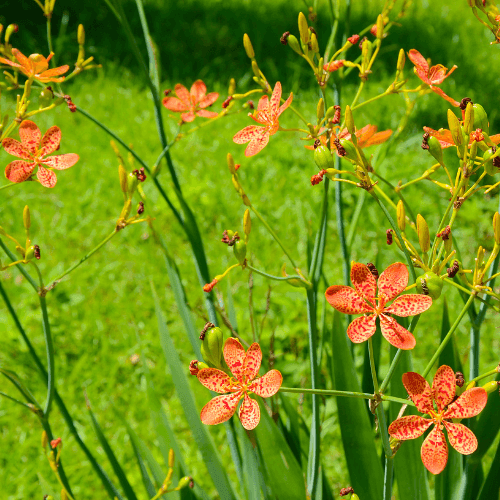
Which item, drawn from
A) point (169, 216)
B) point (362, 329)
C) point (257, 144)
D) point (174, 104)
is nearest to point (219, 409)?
point (362, 329)

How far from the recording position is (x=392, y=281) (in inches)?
19.6

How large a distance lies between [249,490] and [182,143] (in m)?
2.07

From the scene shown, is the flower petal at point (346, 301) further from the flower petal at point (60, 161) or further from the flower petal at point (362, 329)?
the flower petal at point (60, 161)

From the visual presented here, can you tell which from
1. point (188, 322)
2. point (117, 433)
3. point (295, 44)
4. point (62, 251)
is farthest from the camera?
point (62, 251)

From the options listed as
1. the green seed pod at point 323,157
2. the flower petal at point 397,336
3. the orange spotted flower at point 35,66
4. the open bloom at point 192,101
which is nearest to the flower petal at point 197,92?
the open bloom at point 192,101

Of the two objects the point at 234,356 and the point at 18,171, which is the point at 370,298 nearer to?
the point at 234,356

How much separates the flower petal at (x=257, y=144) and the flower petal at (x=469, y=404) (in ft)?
1.09

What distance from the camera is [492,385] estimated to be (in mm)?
478

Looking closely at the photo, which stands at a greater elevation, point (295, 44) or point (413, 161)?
point (295, 44)

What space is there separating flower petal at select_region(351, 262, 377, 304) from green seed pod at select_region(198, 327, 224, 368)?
0.44 feet

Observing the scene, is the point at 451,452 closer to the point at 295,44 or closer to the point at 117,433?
the point at 295,44

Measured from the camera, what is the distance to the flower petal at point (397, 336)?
1.44ft


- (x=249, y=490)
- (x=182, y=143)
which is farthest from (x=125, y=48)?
(x=249, y=490)

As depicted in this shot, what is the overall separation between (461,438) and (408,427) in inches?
1.9
